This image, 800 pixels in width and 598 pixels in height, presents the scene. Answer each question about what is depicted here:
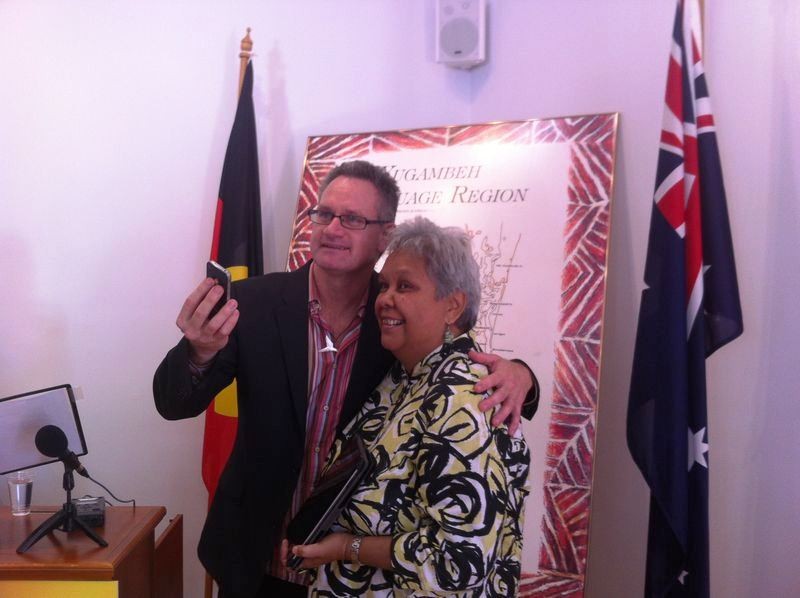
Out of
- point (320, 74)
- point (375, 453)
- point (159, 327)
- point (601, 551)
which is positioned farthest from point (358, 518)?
point (320, 74)

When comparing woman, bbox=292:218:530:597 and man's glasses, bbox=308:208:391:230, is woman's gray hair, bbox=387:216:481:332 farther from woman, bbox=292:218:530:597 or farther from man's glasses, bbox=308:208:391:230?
man's glasses, bbox=308:208:391:230

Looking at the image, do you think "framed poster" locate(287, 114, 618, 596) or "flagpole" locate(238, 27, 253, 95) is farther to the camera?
"flagpole" locate(238, 27, 253, 95)

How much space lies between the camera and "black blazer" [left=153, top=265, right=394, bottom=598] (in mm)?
1691

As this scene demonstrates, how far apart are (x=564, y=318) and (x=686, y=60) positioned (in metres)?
0.87

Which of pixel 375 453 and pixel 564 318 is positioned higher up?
pixel 564 318

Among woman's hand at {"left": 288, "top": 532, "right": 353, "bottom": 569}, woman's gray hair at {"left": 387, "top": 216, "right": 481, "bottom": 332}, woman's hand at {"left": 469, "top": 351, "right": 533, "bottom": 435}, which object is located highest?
woman's gray hair at {"left": 387, "top": 216, "right": 481, "bottom": 332}

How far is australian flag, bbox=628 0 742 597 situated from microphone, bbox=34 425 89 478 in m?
1.62

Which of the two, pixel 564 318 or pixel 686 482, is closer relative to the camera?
pixel 686 482

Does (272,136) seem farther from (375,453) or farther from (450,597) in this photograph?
(450,597)

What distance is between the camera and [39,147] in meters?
3.05

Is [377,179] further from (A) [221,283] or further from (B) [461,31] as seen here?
(B) [461,31]

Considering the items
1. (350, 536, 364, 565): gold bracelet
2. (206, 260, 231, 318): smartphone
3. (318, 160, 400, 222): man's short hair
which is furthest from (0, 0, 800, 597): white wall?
(206, 260, 231, 318): smartphone

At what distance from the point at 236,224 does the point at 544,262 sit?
1.21m

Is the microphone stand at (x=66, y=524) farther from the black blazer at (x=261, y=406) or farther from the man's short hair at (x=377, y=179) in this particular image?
the man's short hair at (x=377, y=179)
